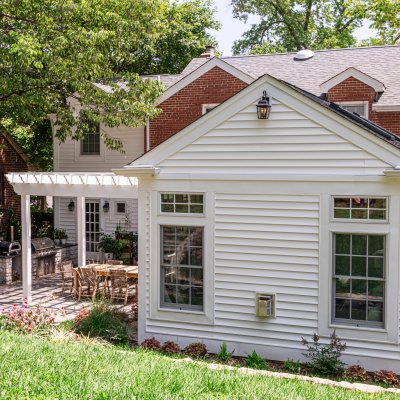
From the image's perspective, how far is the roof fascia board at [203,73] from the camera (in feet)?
56.3

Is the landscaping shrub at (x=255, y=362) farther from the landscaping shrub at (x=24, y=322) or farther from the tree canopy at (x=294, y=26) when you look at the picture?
the tree canopy at (x=294, y=26)

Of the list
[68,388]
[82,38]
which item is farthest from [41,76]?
[68,388]

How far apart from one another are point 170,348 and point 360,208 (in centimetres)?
395

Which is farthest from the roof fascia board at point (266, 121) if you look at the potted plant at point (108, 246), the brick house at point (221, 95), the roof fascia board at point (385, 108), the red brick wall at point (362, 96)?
the potted plant at point (108, 246)

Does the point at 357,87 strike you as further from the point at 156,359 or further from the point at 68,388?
the point at 68,388

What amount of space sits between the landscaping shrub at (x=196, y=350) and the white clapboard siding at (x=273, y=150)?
302 cm

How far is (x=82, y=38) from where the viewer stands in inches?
567

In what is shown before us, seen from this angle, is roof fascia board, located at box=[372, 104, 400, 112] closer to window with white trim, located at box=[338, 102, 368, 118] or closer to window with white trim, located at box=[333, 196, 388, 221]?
window with white trim, located at box=[338, 102, 368, 118]

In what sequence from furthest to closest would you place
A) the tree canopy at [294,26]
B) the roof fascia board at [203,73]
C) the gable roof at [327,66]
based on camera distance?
the tree canopy at [294,26], the roof fascia board at [203,73], the gable roof at [327,66]

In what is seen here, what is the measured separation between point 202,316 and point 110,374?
346 cm

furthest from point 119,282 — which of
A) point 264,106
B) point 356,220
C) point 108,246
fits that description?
point 356,220

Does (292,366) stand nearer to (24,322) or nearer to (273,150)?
(273,150)

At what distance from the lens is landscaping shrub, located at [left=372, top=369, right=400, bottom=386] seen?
25.8ft

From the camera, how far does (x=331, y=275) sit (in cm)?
861
